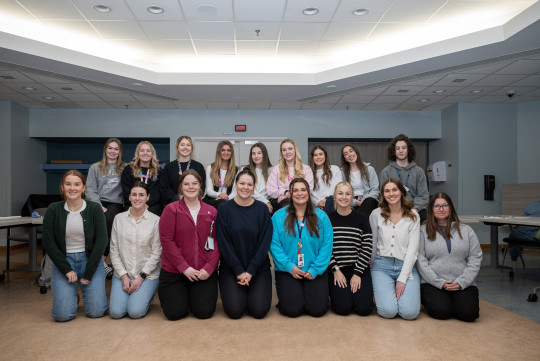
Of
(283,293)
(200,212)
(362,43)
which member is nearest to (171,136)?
(362,43)

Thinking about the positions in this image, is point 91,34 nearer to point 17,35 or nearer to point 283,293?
point 17,35

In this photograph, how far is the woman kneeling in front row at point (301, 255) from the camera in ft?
10.1

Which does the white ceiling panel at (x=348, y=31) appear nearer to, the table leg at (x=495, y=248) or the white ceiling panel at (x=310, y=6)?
the white ceiling panel at (x=310, y=6)

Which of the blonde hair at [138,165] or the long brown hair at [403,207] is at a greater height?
the blonde hair at [138,165]

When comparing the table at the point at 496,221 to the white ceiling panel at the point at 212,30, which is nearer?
the table at the point at 496,221

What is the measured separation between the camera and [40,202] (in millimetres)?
7844

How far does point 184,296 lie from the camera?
3080 millimetres

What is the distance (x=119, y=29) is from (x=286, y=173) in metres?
3.05

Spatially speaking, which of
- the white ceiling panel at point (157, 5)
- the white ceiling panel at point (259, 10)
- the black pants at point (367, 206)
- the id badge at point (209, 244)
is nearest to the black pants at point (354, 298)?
the black pants at point (367, 206)

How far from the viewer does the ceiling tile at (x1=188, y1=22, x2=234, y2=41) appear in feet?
15.9

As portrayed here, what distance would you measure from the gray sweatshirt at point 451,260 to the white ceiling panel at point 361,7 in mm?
2733

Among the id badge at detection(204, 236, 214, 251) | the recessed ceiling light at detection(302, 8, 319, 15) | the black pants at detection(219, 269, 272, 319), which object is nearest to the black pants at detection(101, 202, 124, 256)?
the id badge at detection(204, 236, 214, 251)

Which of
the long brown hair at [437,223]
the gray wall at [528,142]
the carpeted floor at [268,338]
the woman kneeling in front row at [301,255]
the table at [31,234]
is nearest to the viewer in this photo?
the carpeted floor at [268,338]

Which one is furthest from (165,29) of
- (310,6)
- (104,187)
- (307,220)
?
(307,220)
